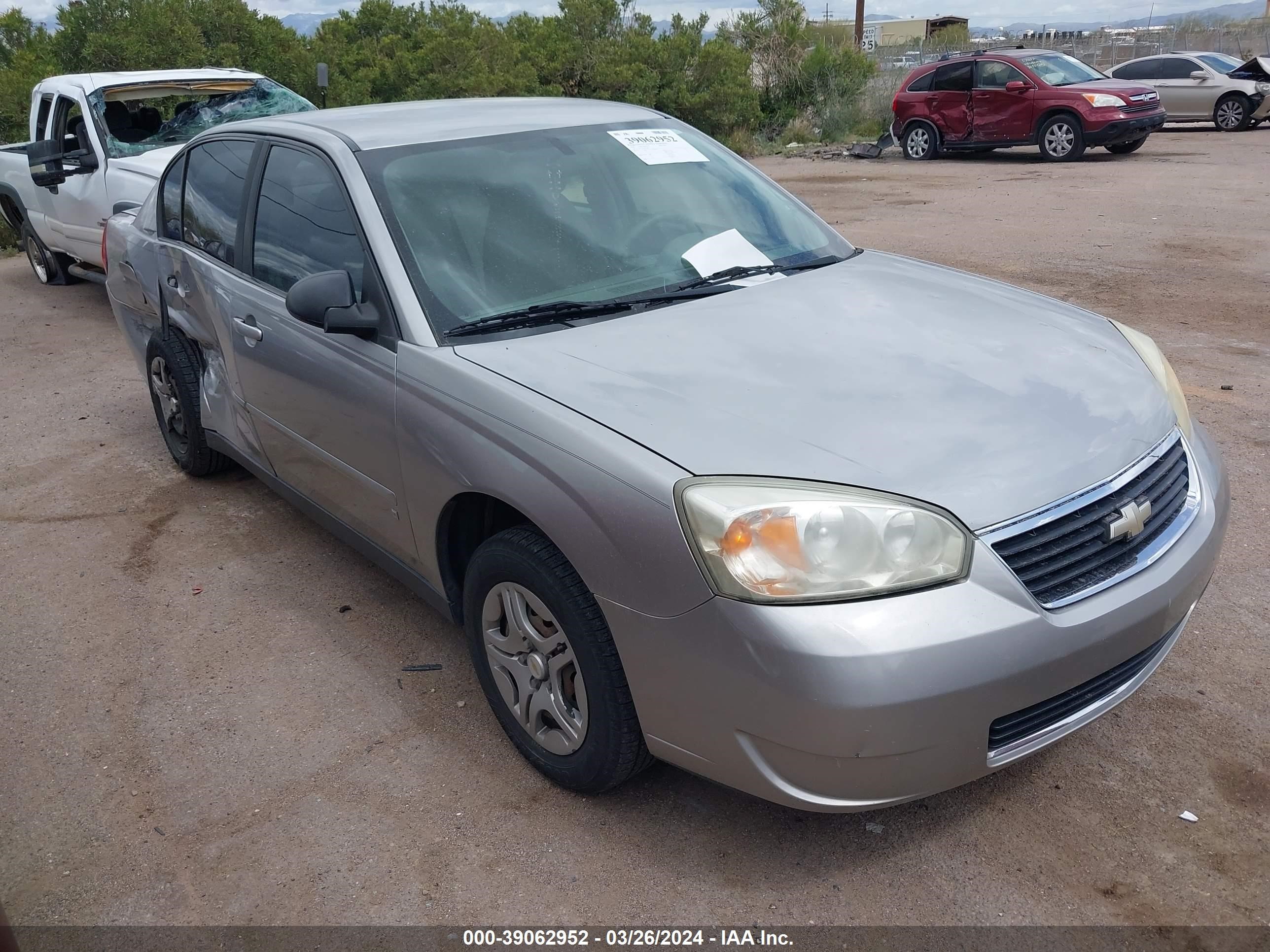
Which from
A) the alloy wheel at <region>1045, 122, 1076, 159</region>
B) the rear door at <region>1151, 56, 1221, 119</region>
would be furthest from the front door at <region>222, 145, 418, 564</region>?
the rear door at <region>1151, 56, 1221, 119</region>

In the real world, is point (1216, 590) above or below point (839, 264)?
below

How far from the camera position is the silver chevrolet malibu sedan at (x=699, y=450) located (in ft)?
7.55

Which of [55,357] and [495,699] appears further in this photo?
[55,357]

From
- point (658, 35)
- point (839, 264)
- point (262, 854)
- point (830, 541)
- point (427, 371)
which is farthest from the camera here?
point (658, 35)

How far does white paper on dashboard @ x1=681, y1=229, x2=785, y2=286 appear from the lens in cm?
353

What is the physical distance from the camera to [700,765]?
249cm

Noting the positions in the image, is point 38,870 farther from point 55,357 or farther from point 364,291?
point 55,357

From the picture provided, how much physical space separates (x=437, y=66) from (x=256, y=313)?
14511 mm

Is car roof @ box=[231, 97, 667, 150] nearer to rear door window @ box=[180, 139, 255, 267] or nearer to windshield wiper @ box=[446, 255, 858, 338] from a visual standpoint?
rear door window @ box=[180, 139, 255, 267]

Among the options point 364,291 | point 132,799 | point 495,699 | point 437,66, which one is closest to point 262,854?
point 132,799

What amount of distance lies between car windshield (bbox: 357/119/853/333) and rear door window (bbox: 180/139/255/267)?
3.24 ft

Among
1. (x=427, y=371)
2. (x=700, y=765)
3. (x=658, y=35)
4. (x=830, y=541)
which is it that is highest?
(x=658, y=35)

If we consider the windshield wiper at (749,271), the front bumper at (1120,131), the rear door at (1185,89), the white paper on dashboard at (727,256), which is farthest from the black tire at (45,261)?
the rear door at (1185,89)

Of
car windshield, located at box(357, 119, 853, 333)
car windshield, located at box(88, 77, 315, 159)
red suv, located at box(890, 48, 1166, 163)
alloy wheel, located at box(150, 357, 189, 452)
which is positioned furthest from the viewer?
red suv, located at box(890, 48, 1166, 163)
